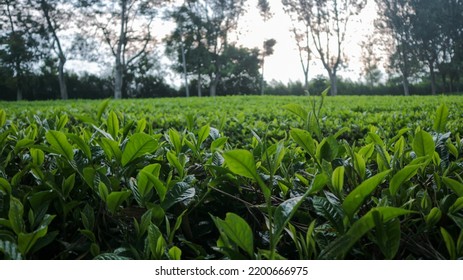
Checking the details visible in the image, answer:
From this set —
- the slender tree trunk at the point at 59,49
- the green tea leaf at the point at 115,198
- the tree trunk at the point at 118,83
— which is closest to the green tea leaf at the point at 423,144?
the green tea leaf at the point at 115,198

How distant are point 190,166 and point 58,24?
21.2 ft

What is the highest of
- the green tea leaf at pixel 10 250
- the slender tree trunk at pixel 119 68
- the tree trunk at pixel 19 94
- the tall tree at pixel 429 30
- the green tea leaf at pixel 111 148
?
the slender tree trunk at pixel 119 68

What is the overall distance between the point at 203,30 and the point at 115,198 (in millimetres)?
9422

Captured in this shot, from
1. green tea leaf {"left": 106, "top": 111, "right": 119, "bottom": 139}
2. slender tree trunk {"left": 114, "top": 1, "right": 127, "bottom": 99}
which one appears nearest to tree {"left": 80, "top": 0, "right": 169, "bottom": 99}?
slender tree trunk {"left": 114, "top": 1, "right": 127, "bottom": 99}

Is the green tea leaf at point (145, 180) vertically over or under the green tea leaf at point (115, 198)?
over

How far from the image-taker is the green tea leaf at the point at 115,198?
0.69 m

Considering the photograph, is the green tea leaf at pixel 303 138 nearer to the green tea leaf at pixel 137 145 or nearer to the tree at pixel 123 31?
the green tea leaf at pixel 137 145

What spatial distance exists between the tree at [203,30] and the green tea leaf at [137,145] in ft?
22.1

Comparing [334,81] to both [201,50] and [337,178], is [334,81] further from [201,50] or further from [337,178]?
[337,178]

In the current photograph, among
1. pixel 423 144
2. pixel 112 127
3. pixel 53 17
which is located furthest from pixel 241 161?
pixel 53 17

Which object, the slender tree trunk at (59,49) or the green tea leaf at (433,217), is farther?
the slender tree trunk at (59,49)
